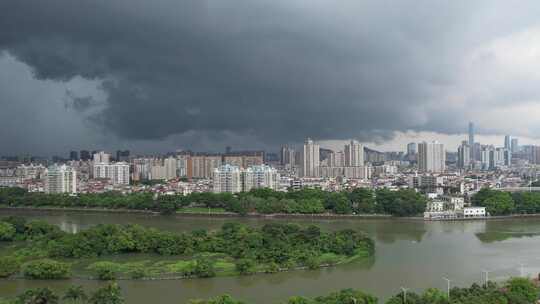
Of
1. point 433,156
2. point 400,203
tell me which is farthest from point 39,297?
point 433,156

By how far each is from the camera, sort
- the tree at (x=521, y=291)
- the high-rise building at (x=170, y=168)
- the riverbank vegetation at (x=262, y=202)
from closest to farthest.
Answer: the tree at (x=521, y=291) < the riverbank vegetation at (x=262, y=202) < the high-rise building at (x=170, y=168)

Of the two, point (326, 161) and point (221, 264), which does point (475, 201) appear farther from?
point (326, 161)

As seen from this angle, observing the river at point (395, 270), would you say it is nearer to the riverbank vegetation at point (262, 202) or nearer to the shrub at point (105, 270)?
the shrub at point (105, 270)

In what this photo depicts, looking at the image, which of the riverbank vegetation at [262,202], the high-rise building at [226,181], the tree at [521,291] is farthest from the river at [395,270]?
the high-rise building at [226,181]

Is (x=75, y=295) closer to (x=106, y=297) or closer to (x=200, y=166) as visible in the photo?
(x=106, y=297)

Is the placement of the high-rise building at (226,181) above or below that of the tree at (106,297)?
above

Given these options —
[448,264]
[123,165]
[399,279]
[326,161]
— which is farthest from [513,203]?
[326,161]

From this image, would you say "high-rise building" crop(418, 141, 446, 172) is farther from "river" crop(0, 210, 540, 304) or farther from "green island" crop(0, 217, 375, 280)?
"green island" crop(0, 217, 375, 280)

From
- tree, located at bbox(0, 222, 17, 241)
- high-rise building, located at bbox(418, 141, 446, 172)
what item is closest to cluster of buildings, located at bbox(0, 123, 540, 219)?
high-rise building, located at bbox(418, 141, 446, 172)
